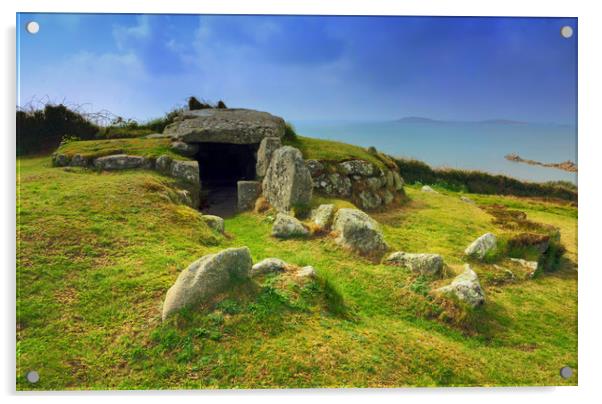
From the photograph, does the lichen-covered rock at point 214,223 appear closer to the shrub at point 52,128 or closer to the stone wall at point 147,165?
the stone wall at point 147,165

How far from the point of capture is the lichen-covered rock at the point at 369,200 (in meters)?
13.3

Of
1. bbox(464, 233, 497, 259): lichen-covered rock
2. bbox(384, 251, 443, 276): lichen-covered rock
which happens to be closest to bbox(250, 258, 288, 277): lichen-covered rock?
bbox(384, 251, 443, 276): lichen-covered rock

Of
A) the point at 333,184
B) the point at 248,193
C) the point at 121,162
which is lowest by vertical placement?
the point at 248,193

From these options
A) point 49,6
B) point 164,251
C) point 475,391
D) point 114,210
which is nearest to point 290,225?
point 164,251

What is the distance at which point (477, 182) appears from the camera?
53.3 feet

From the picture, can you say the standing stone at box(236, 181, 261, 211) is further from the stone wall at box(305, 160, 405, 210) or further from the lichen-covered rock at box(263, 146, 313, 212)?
the stone wall at box(305, 160, 405, 210)

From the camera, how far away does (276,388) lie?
19.4ft

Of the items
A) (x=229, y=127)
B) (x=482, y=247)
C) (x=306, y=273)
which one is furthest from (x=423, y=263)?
(x=229, y=127)

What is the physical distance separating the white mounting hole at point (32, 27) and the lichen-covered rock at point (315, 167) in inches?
294

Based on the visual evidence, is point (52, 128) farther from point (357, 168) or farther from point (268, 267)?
point (268, 267)

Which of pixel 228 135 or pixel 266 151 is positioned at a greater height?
pixel 228 135

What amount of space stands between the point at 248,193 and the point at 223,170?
6.05 m

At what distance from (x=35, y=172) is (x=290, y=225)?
666 cm

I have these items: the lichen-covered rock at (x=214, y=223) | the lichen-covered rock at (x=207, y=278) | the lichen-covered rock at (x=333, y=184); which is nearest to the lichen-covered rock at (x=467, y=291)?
the lichen-covered rock at (x=207, y=278)
